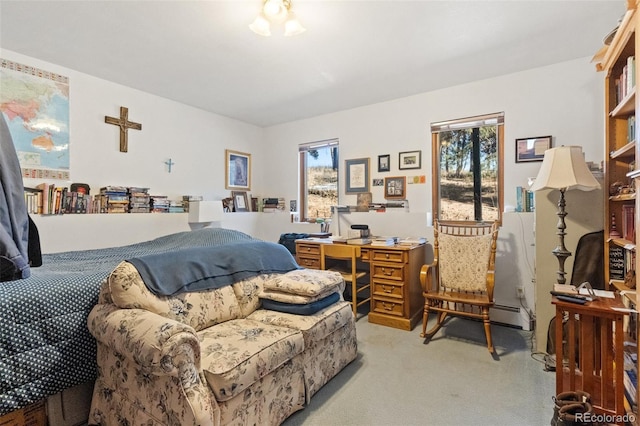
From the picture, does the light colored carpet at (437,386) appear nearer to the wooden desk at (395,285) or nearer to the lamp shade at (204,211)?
the wooden desk at (395,285)

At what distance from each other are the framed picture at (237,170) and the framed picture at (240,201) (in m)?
0.09

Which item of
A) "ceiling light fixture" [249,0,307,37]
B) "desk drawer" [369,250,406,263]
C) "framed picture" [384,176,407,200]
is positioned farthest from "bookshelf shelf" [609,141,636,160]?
"ceiling light fixture" [249,0,307,37]

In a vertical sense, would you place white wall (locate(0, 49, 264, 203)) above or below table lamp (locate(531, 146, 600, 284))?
above

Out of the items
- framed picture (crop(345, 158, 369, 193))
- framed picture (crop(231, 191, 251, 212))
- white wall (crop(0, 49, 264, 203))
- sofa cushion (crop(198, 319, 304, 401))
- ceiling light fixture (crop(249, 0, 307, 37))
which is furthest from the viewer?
framed picture (crop(231, 191, 251, 212))

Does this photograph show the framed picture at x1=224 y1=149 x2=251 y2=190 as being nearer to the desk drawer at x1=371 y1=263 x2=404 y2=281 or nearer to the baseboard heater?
the desk drawer at x1=371 y1=263 x2=404 y2=281

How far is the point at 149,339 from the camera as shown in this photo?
124 centimetres

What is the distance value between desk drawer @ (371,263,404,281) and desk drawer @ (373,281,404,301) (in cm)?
5

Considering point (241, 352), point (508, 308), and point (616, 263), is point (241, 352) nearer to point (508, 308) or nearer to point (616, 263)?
point (616, 263)

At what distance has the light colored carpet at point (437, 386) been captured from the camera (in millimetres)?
1649

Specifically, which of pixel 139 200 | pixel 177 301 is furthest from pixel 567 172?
pixel 139 200

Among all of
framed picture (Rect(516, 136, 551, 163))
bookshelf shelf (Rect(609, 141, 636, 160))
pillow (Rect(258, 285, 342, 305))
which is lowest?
pillow (Rect(258, 285, 342, 305))

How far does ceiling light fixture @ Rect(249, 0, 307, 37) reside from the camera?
1906 mm

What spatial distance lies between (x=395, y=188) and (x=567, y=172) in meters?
1.81

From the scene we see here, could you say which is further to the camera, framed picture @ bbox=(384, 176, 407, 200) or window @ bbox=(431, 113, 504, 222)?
framed picture @ bbox=(384, 176, 407, 200)
